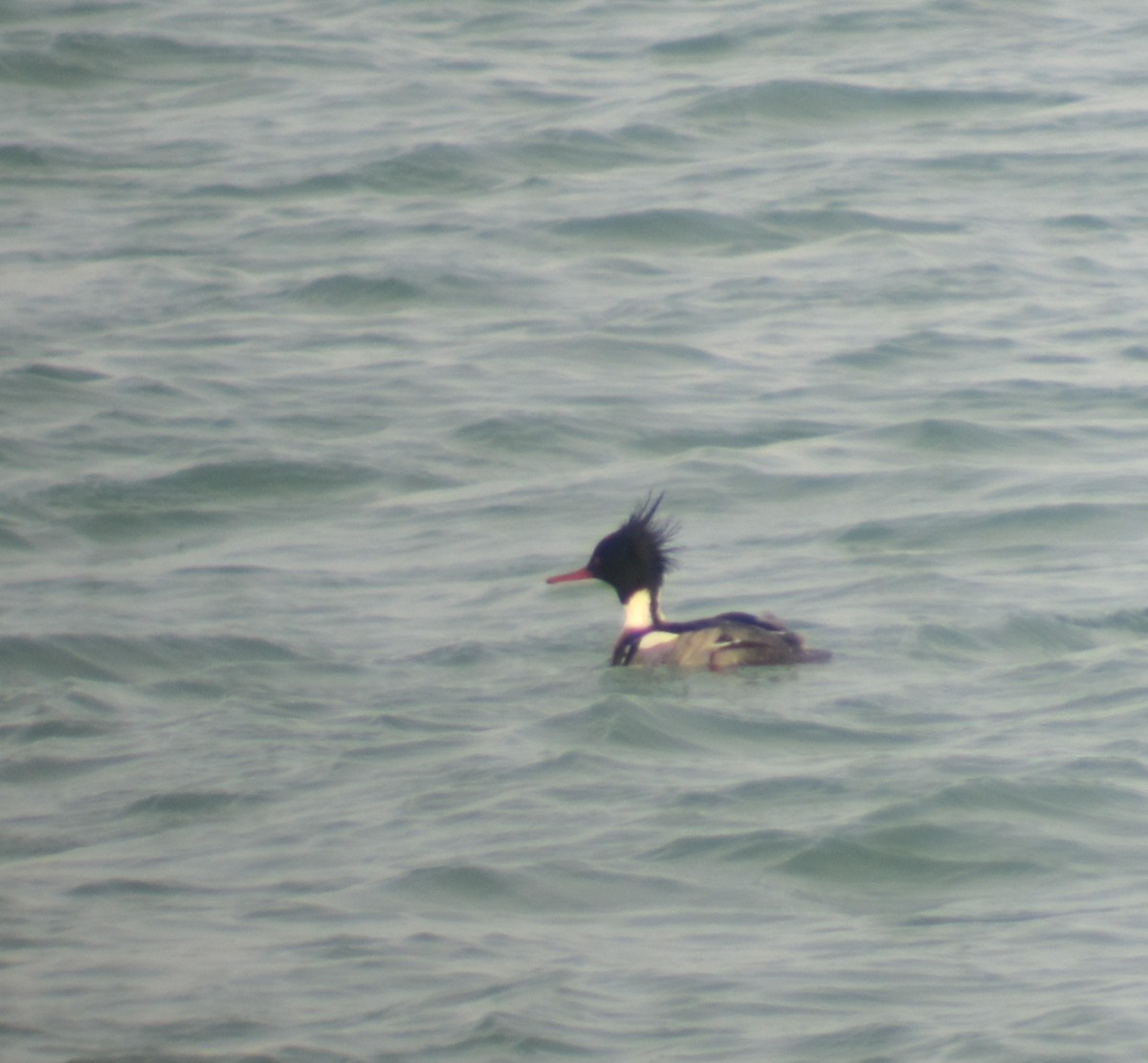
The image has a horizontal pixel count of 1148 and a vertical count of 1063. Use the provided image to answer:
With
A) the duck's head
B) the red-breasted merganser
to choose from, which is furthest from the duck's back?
the duck's head

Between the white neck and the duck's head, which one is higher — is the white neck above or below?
below

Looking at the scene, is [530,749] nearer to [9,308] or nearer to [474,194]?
[9,308]

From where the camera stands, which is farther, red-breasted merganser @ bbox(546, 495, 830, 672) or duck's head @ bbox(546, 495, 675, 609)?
duck's head @ bbox(546, 495, 675, 609)

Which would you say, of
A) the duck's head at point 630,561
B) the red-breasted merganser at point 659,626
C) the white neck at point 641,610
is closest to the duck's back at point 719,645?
the red-breasted merganser at point 659,626

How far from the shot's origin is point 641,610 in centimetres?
952


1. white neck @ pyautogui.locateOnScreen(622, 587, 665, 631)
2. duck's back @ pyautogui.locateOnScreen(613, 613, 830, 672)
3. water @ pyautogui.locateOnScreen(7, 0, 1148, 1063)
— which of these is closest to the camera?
water @ pyautogui.locateOnScreen(7, 0, 1148, 1063)

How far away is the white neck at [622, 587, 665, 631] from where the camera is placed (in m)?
9.48

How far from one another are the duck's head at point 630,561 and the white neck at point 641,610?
17mm

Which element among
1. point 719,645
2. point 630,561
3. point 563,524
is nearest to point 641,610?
point 630,561

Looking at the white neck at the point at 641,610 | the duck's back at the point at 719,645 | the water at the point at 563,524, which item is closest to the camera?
the water at the point at 563,524

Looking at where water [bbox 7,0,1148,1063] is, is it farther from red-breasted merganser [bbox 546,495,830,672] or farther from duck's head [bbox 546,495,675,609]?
duck's head [bbox 546,495,675,609]

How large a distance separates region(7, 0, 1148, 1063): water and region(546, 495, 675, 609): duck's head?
0.33 meters

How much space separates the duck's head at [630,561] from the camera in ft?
31.1

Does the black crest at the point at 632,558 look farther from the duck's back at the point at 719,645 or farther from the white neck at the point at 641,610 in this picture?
the duck's back at the point at 719,645
